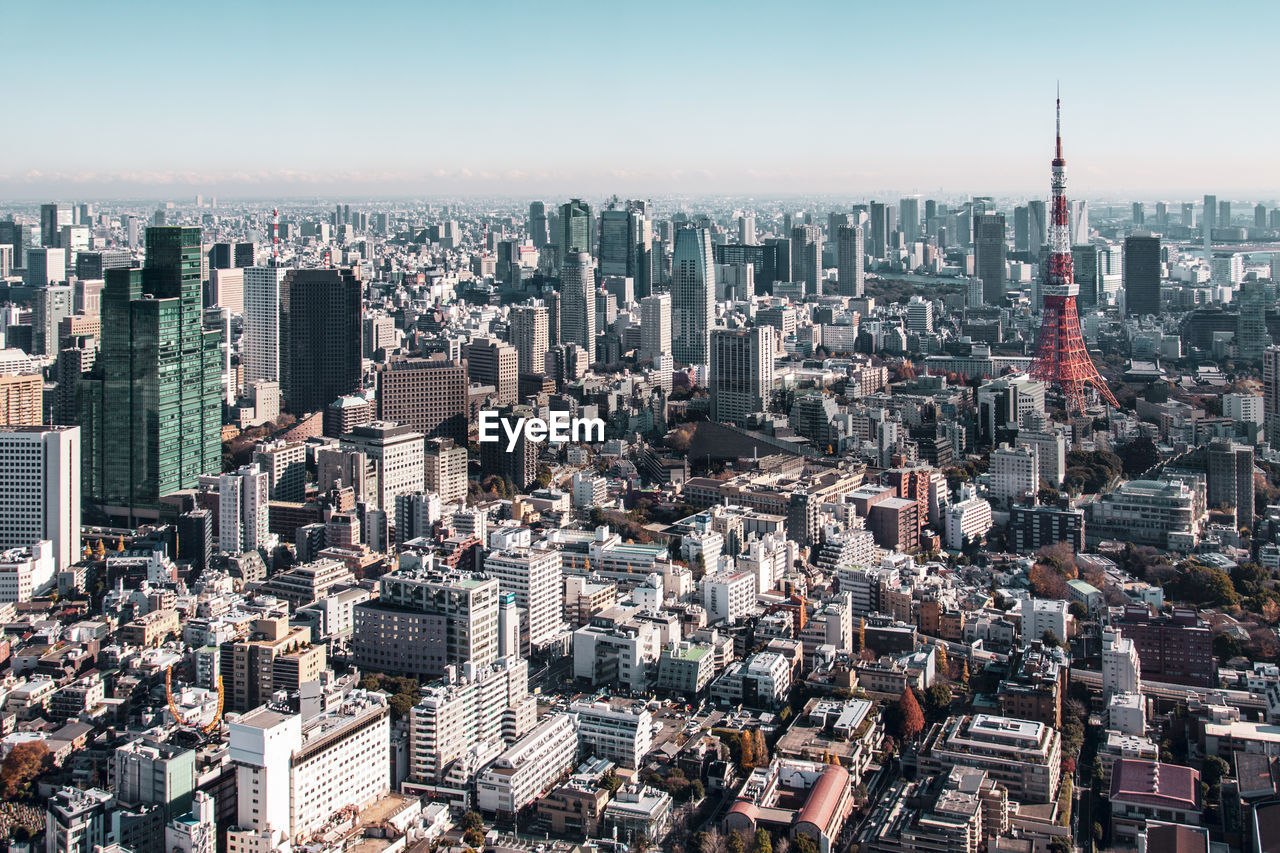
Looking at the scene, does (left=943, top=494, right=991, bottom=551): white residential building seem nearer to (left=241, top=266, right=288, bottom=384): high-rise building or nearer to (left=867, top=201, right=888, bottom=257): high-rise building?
(left=241, top=266, right=288, bottom=384): high-rise building

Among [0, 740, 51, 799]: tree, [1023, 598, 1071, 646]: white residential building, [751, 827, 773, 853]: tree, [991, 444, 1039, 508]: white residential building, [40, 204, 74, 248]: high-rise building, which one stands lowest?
[751, 827, 773, 853]: tree

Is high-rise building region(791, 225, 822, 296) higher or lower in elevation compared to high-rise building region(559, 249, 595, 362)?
higher

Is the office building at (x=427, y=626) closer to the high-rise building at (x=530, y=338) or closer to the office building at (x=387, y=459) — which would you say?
the office building at (x=387, y=459)

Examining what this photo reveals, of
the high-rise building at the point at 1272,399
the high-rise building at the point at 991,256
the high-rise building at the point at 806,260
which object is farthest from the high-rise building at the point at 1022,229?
the high-rise building at the point at 1272,399

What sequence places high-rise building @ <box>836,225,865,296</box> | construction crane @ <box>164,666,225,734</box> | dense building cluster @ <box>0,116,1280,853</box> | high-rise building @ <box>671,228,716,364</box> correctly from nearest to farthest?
dense building cluster @ <box>0,116,1280,853</box>, construction crane @ <box>164,666,225,734</box>, high-rise building @ <box>671,228,716,364</box>, high-rise building @ <box>836,225,865,296</box>

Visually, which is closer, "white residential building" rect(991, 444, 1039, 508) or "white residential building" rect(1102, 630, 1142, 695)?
"white residential building" rect(1102, 630, 1142, 695)

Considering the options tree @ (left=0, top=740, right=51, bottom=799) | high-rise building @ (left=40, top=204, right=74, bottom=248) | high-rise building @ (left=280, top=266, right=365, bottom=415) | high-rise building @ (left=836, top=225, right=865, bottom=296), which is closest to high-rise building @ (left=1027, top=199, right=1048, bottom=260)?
high-rise building @ (left=836, top=225, right=865, bottom=296)

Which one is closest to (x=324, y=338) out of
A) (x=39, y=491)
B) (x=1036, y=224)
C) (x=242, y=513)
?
(x=242, y=513)

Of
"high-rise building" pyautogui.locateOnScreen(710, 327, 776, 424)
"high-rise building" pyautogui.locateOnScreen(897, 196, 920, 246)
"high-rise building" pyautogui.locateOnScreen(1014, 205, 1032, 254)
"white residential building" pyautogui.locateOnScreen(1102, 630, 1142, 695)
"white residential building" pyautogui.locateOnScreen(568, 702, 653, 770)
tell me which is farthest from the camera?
"high-rise building" pyautogui.locateOnScreen(897, 196, 920, 246)
